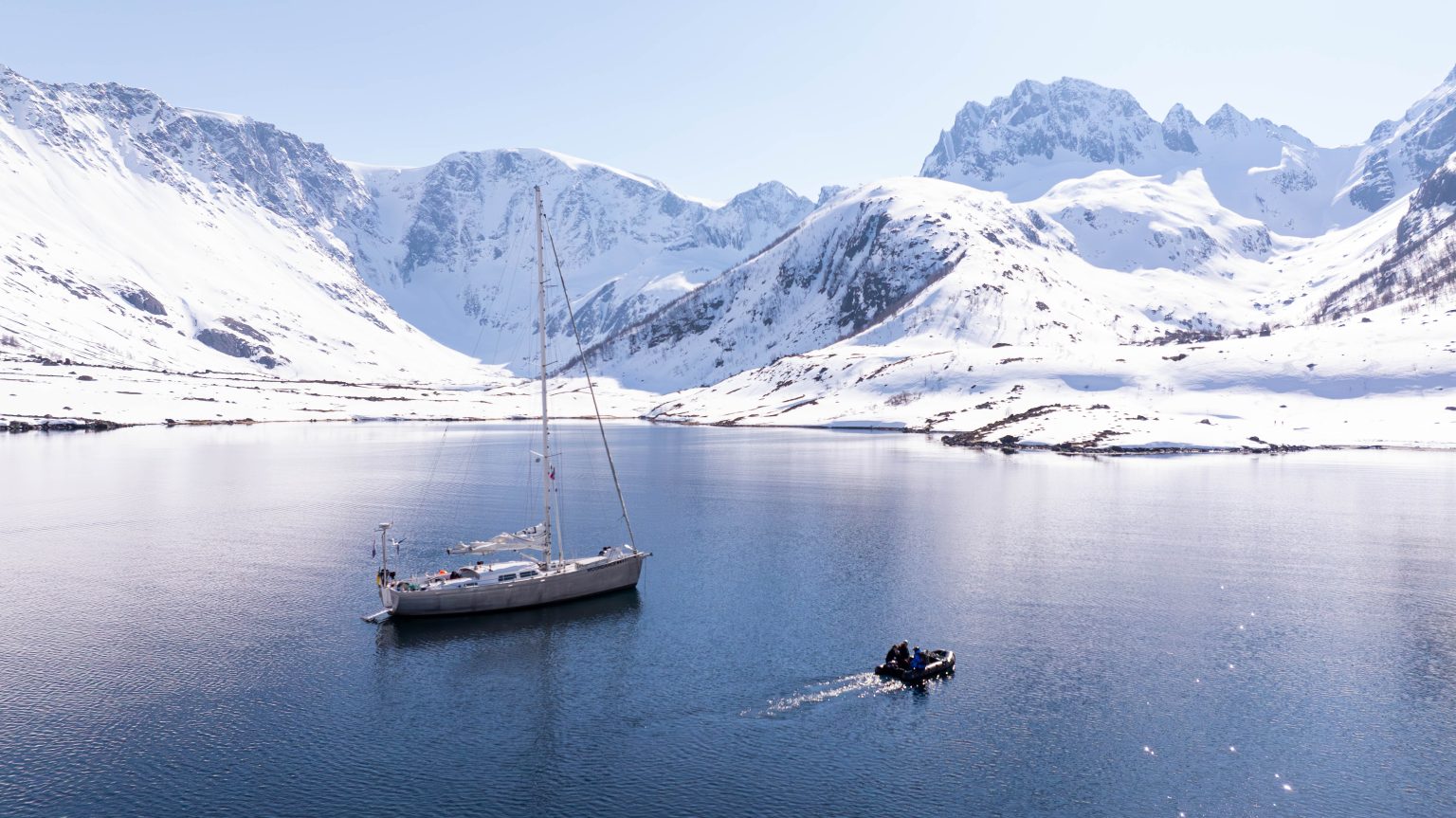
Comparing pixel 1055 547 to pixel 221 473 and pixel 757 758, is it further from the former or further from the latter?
pixel 221 473

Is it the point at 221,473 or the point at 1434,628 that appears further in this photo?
the point at 221,473

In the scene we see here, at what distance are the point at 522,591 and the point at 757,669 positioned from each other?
21.6 metres

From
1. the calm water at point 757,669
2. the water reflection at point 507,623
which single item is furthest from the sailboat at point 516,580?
the calm water at point 757,669

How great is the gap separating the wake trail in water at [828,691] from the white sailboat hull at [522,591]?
77.6 ft

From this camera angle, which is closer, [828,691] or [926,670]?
[828,691]

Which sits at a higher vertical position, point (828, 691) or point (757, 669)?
point (757, 669)

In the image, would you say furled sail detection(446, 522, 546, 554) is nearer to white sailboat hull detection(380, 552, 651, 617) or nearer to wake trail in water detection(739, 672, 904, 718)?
white sailboat hull detection(380, 552, 651, 617)

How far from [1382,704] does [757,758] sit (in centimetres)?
3414

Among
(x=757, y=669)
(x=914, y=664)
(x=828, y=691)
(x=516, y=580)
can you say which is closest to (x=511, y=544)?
(x=516, y=580)

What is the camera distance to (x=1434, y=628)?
61.2 metres

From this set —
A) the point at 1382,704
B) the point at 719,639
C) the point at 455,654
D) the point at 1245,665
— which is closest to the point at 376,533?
the point at 455,654

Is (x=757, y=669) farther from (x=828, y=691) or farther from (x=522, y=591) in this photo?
(x=522, y=591)

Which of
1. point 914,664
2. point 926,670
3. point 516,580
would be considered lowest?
point 926,670

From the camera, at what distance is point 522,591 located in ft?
Answer: 219
